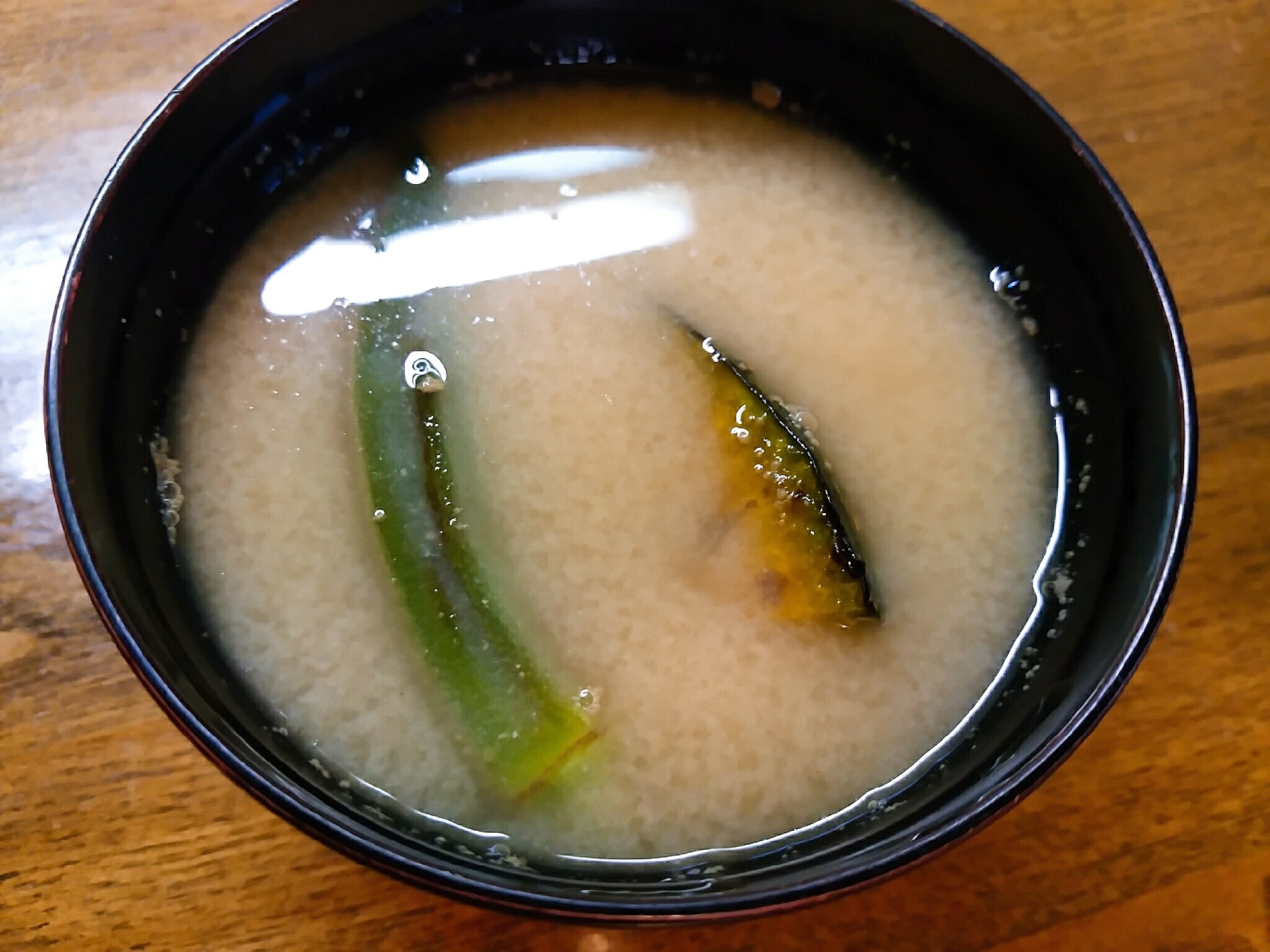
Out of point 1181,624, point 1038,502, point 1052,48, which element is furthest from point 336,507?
point 1052,48

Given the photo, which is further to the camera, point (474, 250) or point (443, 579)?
point (474, 250)

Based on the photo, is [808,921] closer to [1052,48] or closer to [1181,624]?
[1181,624]

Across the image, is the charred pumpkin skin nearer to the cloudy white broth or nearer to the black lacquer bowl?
the cloudy white broth

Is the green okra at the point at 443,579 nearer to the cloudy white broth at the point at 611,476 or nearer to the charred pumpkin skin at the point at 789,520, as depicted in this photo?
the cloudy white broth at the point at 611,476

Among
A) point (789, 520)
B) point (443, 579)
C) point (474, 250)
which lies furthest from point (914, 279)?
point (443, 579)

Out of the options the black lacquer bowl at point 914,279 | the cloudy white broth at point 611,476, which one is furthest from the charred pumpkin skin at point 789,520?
the black lacquer bowl at point 914,279

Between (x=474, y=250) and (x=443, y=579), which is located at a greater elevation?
(x=474, y=250)

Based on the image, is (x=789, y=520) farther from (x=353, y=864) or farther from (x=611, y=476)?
(x=353, y=864)
